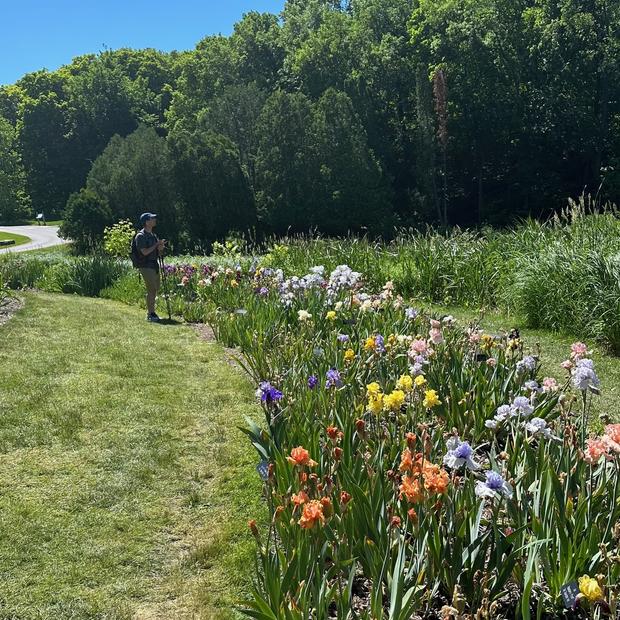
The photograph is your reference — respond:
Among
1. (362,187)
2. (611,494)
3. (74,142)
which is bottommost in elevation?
(611,494)

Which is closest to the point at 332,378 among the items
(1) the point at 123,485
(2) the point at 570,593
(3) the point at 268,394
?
(3) the point at 268,394

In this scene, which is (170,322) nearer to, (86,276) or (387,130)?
(86,276)

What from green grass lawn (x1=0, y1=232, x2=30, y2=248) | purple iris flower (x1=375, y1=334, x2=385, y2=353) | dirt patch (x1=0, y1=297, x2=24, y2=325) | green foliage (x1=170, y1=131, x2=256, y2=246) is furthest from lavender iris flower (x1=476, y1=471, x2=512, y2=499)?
green grass lawn (x1=0, y1=232, x2=30, y2=248)

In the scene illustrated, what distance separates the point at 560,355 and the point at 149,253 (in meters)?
5.25

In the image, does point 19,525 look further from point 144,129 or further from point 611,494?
point 144,129

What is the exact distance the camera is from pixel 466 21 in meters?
31.4

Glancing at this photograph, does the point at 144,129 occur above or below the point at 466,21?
below

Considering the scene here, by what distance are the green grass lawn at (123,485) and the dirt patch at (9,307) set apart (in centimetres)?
176

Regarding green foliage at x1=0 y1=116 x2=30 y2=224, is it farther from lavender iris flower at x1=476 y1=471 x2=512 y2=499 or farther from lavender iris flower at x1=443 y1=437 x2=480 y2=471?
lavender iris flower at x1=476 y1=471 x2=512 y2=499

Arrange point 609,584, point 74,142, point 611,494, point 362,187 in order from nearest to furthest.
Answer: point 609,584, point 611,494, point 362,187, point 74,142

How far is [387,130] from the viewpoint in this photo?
107 feet

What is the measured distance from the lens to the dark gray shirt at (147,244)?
8234 mm

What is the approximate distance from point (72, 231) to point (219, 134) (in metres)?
8.68

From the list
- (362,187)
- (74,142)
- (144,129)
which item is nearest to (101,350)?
(362,187)
